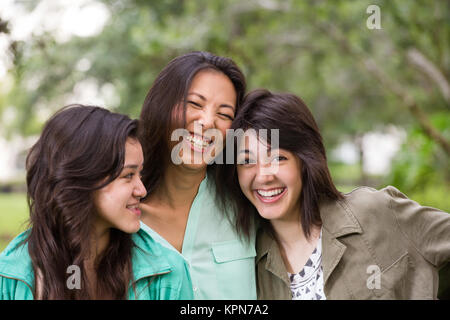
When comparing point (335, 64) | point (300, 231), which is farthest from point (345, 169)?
point (300, 231)

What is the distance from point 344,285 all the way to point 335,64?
421 inches

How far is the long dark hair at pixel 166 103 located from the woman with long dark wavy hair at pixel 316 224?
0.34 m

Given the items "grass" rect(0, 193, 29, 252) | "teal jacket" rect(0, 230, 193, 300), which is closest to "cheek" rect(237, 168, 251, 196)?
"teal jacket" rect(0, 230, 193, 300)

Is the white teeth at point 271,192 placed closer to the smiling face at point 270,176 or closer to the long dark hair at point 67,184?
the smiling face at point 270,176

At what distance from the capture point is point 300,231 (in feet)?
9.68

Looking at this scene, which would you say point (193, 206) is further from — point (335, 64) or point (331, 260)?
point (335, 64)

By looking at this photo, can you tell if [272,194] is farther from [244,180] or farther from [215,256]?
[215,256]

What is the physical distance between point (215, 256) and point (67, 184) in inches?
41.1

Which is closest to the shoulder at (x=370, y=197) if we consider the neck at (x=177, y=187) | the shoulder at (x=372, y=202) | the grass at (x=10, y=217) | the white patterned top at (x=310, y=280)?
the shoulder at (x=372, y=202)

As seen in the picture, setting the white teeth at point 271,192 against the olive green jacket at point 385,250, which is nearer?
the olive green jacket at point 385,250

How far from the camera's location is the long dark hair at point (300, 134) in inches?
110

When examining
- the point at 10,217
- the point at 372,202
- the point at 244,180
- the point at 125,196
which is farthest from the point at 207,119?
the point at 10,217

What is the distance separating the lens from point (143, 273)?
2592mm

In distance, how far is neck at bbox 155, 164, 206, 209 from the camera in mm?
3127
